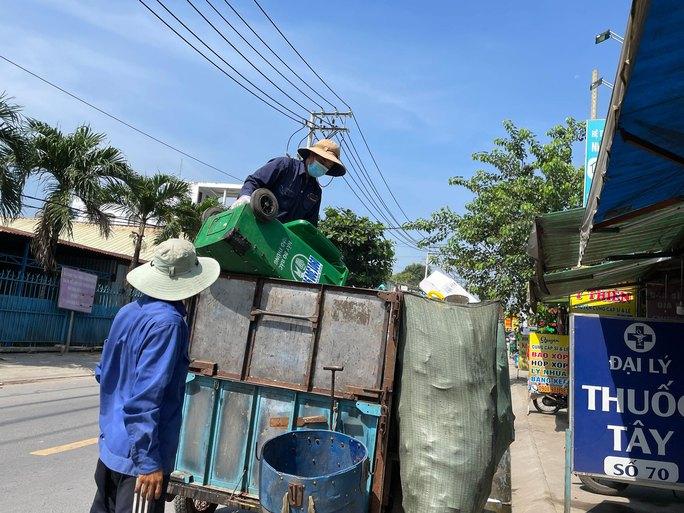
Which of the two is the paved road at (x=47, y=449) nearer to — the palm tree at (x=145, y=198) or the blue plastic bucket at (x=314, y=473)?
the blue plastic bucket at (x=314, y=473)

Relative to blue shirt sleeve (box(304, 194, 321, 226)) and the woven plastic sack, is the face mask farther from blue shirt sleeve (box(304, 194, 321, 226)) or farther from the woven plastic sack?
the woven plastic sack

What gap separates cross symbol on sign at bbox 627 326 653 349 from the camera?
451 centimetres

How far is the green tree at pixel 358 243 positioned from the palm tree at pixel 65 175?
19.9 ft

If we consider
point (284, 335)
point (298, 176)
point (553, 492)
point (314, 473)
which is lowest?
point (553, 492)

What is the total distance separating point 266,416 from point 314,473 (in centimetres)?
49

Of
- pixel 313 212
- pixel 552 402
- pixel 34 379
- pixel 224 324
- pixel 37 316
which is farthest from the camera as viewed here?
pixel 37 316

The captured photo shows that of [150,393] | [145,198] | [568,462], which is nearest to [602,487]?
[568,462]

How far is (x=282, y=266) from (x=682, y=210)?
3.00m

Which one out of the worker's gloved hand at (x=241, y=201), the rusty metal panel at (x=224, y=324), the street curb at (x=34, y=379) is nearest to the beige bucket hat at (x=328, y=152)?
the worker's gloved hand at (x=241, y=201)

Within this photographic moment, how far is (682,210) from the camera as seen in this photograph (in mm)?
4363

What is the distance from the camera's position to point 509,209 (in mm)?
11883

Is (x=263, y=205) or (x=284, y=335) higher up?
(x=263, y=205)

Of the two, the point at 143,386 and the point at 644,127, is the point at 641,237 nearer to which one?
the point at 644,127

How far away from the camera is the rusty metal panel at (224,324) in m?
3.93
